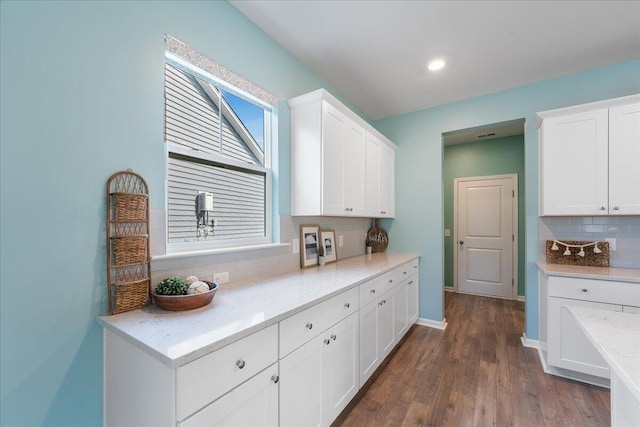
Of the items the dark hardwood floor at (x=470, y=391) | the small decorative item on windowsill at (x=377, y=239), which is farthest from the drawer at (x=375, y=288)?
the small decorative item on windowsill at (x=377, y=239)

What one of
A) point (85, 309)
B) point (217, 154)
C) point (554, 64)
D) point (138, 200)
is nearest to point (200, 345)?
point (85, 309)

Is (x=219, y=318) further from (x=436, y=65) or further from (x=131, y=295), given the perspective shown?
(x=436, y=65)

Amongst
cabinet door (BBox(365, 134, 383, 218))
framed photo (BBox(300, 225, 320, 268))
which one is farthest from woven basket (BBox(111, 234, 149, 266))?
cabinet door (BBox(365, 134, 383, 218))

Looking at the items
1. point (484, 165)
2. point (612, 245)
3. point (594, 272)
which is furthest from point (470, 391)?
point (484, 165)

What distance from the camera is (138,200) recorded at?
4.42 feet

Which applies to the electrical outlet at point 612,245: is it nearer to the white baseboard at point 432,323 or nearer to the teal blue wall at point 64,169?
the white baseboard at point 432,323

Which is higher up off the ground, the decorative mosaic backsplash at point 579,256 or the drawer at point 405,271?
the decorative mosaic backsplash at point 579,256

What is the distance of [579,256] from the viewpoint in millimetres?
2639

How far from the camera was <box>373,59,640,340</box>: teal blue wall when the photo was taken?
8.77 feet

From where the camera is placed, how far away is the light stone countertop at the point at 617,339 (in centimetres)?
80

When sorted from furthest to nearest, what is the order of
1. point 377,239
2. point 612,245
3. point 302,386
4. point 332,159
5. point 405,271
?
point 377,239, point 405,271, point 612,245, point 332,159, point 302,386

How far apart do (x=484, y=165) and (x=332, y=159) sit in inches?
148

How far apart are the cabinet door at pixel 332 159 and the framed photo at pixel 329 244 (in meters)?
0.40

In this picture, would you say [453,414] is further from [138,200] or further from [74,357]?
[138,200]
